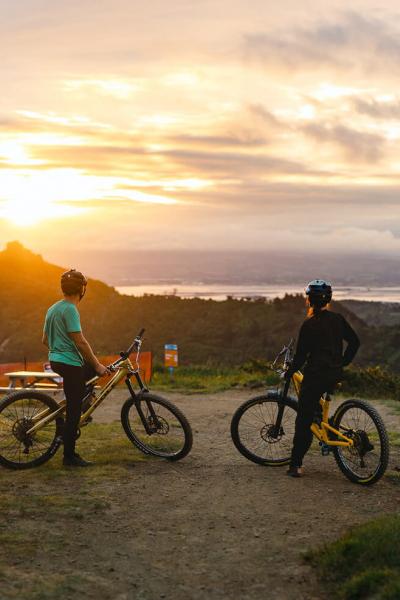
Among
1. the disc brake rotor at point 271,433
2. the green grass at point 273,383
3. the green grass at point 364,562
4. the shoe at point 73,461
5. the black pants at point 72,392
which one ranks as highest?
the black pants at point 72,392

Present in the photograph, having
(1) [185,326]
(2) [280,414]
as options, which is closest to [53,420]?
(2) [280,414]

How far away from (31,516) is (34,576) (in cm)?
146

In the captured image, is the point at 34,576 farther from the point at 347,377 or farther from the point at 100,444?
the point at 347,377

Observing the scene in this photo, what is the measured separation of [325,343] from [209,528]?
2.51 metres

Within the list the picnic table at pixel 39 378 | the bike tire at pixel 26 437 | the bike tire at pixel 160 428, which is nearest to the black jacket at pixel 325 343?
the bike tire at pixel 160 428

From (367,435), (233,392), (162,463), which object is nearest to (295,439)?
(367,435)

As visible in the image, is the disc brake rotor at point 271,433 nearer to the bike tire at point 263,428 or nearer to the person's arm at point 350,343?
the bike tire at point 263,428

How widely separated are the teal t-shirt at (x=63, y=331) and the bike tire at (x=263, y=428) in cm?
210

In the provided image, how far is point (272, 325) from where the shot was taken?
56.2 m

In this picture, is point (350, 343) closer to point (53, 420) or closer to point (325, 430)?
point (325, 430)

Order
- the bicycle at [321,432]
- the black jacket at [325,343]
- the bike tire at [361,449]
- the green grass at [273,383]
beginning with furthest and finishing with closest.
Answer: the green grass at [273,383] → the black jacket at [325,343] → the bicycle at [321,432] → the bike tire at [361,449]

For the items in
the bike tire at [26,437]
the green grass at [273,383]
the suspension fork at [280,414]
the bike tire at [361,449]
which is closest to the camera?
the bike tire at [361,449]

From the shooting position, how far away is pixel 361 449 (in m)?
8.20

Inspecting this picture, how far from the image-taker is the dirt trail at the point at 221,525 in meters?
5.50
